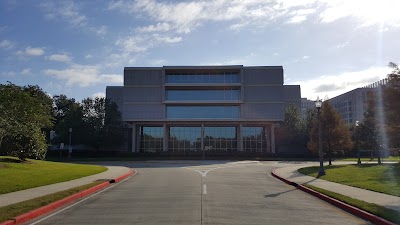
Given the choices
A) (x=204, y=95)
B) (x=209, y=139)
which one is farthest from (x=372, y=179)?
(x=204, y=95)

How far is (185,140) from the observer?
71.8m

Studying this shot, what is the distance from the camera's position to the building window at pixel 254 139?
72.4 meters

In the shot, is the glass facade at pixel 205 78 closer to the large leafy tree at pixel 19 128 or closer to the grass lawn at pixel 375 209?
the large leafy tree at pixel 19 128

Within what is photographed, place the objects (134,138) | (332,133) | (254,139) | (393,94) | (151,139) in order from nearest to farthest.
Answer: (393,94) → (332,133) → (134,138) → (254,139) → (151,139)

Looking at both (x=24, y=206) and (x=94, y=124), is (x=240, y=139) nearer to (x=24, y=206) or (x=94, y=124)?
(x=94, y=124)

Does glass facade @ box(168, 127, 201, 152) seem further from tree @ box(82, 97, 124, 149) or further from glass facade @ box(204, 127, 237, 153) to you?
tree @ box(82, 97, 124, 149)

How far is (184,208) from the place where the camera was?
35.3 ft

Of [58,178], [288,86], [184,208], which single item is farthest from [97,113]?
[184,208]

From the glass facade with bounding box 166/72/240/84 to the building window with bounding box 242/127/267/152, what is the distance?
32.1 feet

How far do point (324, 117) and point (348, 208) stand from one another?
2641 centimetres

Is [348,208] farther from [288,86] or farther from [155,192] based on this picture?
[288,86]

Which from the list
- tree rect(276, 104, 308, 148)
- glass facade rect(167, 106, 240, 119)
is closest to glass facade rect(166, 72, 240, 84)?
glass facade rect(167, 106, 240, 119)

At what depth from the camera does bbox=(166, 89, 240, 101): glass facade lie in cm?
7188

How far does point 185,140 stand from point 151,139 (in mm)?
6669
